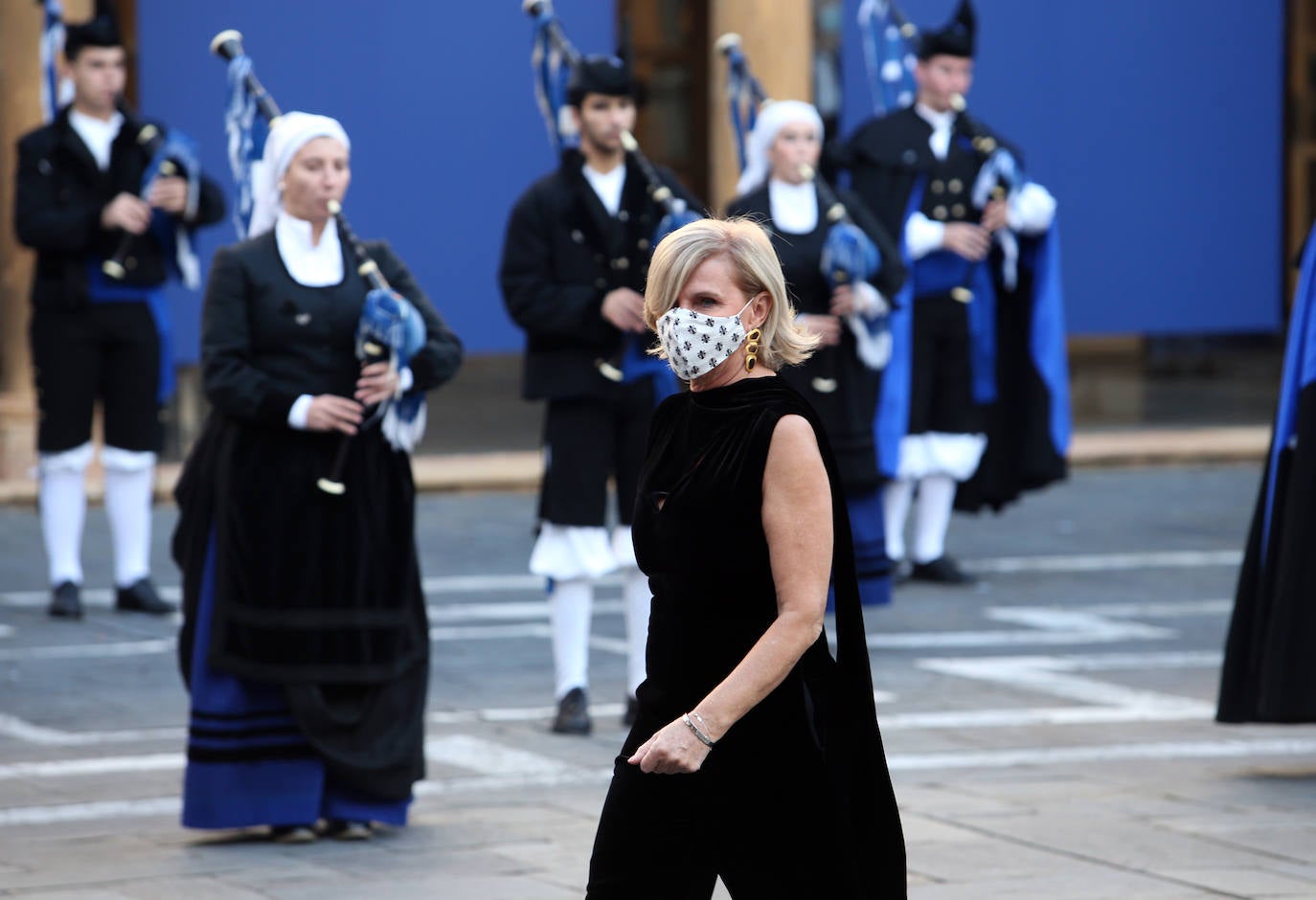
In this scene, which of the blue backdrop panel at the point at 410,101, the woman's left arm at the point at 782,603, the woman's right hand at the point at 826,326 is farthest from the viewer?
the blue backdrop panel at the point at 410,101

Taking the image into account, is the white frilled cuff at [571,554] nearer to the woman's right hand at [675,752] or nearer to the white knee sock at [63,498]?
the white knee sock at [63,498]

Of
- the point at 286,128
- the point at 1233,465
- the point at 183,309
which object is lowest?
the point at 1233,465

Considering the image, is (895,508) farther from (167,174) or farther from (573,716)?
(573,716)

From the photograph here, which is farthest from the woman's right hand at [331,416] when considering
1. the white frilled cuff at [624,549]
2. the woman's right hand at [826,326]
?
the woman's right hand at [826,326]

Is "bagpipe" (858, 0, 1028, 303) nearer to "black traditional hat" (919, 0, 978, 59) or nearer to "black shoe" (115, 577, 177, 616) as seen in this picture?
"black traditional hat" (919, 0, 978, 59)

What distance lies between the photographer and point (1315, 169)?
1803 centimetres

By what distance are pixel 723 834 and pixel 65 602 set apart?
672 cm

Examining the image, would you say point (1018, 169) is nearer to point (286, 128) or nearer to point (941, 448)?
point (941, 448)

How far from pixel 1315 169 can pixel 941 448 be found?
7787mm

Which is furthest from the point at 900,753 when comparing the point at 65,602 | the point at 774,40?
the point at 774,40

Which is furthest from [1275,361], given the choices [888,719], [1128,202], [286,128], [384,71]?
[286,128]

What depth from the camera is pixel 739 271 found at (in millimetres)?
4055

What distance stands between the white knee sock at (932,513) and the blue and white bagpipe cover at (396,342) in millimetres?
4824

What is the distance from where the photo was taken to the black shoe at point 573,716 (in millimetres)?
7977
